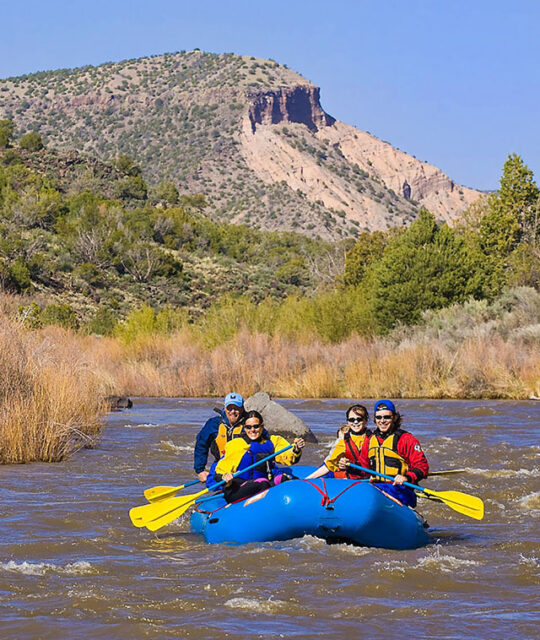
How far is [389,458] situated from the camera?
868 centimetres

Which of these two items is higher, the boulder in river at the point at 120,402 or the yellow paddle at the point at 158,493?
the boulder in river at the point at 120,402

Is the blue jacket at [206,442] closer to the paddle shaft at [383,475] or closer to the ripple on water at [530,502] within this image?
the paddle shaft at [383,475]

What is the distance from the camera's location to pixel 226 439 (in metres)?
9.76

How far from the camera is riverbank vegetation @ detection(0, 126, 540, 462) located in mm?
15430

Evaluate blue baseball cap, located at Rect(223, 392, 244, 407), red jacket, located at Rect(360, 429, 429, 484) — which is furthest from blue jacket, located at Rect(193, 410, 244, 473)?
red jacket, located at Rect(360, 429, 429, 484)

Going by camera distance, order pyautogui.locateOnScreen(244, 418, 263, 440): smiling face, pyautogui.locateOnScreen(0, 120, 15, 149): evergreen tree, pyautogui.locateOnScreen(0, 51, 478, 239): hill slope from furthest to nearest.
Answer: pyautogui.locateOnScreen(0, 51, 478, 239): hill slope, pyautogui.locateOnScreen(0, 120, 15, 149): evergreen tree, pyautogui.locateOnScreen(244, 418, 263, 440): smiling face

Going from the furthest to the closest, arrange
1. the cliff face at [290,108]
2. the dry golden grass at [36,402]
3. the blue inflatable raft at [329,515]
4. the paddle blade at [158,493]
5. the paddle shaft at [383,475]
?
the cliff face at [290,108] < the dry golden grass at [36,402] < the paddle blade at [158,493] < the paddle shaft at [383,475] < the blue inflatable raft at [329,515]

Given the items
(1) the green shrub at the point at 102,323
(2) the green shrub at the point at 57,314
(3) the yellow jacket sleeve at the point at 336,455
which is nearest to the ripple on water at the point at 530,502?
(3) the yellow jacket sleeve at the point at 336,455

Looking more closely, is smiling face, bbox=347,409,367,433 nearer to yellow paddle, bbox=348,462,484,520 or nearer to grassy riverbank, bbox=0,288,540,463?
yellow paddle, bbox=348,462,484,520

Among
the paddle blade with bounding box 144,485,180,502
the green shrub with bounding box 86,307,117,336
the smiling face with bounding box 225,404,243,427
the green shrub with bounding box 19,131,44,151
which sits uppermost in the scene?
the green shrub with bounding box 19,131,44,151

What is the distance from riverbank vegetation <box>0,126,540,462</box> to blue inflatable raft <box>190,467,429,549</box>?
499 cm

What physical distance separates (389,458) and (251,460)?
1.25m

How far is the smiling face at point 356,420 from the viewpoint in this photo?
8.66 m

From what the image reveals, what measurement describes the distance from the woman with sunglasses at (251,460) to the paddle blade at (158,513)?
0.88 ft
